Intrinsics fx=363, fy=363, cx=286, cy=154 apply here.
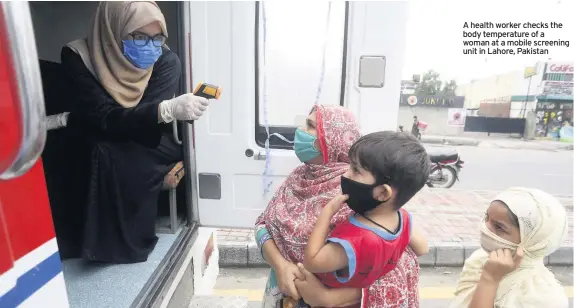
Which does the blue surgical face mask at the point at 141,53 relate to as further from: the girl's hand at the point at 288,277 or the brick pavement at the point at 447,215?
the brick pavement at the point at 447,215

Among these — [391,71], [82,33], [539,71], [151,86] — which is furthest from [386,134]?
[539,71]

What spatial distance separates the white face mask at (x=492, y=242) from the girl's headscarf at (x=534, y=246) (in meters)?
0.03

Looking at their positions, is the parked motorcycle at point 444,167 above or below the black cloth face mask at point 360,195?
below

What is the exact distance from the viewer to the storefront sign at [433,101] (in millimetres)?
14804

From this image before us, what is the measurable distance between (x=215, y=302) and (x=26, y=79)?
1.90 m

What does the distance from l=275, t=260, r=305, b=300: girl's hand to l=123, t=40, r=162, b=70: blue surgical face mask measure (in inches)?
46.2

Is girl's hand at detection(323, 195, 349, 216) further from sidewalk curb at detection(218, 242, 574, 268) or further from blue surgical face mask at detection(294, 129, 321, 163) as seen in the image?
sidewalk curb at detection(218, 242, 574, 268)

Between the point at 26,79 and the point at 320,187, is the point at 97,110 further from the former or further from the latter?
the point at 26,79

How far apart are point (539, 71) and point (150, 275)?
46.8 feet

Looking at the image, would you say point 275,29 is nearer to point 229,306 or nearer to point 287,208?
point 287,208

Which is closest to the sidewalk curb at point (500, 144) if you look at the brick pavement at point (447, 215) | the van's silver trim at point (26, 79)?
the brick pavement at point (447, 215)

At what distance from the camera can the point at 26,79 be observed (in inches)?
20.8

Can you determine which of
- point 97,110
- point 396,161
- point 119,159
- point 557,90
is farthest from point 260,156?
point 557,90

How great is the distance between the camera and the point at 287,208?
4.06 ft
